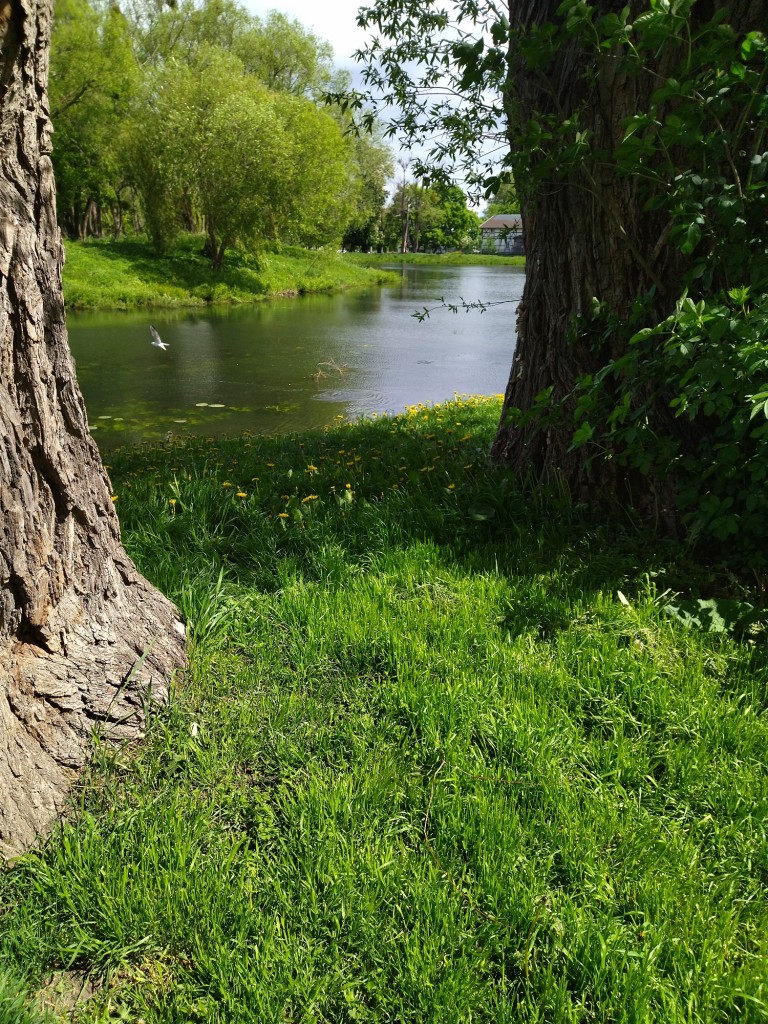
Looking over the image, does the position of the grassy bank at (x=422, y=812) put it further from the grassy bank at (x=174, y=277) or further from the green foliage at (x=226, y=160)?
the green foliage at (x=226, y=160)

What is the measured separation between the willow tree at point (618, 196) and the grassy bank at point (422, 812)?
0.70 m

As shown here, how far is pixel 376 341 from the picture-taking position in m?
17.7

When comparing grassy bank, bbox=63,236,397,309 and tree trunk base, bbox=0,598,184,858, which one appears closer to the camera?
tree trunk base, bbox=0,598,184,858

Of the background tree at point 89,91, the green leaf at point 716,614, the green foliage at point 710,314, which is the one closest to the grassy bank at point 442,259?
the background tree at point 89,91

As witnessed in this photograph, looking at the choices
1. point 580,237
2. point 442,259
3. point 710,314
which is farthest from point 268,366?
point 442,259

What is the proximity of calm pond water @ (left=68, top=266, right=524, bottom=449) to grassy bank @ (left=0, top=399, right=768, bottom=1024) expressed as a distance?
23.5 ft

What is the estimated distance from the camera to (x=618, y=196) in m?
3.35

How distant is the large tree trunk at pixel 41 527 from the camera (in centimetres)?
177

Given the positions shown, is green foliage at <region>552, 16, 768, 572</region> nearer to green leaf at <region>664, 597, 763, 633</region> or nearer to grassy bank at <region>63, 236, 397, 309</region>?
green leaf at <region>664, 597, 763, 633</region>

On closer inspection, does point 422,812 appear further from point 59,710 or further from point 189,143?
point 189,143

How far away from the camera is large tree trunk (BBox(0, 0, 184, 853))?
1.77m

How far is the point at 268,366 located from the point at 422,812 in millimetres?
13413

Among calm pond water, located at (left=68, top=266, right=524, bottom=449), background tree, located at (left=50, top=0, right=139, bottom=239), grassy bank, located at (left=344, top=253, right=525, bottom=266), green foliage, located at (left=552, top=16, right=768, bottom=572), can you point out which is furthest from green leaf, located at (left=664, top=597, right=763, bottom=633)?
grassy bank, located at (left=344, top=253, right=525, bottom=266)

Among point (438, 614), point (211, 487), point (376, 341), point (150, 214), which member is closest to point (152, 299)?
point (150, 214)
